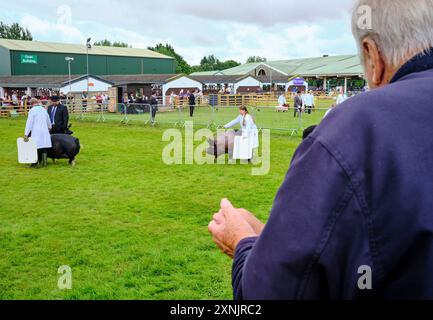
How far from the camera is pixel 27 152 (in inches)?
539

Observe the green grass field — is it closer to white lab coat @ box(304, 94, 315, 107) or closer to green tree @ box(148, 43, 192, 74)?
white lab coat @ box(304, 94, 315, 107)

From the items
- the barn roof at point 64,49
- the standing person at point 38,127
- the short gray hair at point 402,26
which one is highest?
the barn roof at point 64,49

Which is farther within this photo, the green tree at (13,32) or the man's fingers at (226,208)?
the green tree at (13,32)

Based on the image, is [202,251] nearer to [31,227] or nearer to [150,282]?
[150,282]

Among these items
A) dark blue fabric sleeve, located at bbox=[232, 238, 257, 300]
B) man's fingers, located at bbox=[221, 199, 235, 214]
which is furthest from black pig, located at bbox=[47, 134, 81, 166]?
dark blue fabric sleeve, located at bbox=[232, 238, 257, 300]

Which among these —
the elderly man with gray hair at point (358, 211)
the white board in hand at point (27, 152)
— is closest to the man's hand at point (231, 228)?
the elderly man with gray hair at point (358, 211)

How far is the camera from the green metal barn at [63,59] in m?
56.8

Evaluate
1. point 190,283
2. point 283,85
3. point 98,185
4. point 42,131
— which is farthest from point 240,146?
point 283,85

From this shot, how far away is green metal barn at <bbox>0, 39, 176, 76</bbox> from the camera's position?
56.8m

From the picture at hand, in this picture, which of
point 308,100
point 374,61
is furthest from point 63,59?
point 374,61

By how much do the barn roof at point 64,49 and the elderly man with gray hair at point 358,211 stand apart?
6134cm

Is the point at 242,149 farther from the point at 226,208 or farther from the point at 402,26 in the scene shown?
the point at 402,26

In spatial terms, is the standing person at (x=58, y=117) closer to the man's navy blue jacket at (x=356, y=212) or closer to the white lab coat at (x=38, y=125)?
the white lab coat at (x=38, y=125)

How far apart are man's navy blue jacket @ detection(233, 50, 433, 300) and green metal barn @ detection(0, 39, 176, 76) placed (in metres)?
61.3
